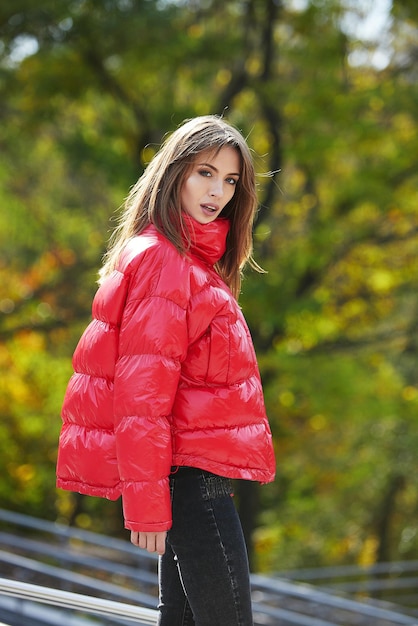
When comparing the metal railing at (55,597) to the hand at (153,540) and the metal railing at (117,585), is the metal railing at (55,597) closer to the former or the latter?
the metal railing at (117,585)

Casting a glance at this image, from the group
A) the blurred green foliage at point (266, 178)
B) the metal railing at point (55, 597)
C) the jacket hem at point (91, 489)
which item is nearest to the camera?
the jacket hem at point (91, 489)

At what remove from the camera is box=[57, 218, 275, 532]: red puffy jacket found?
6.87 ft

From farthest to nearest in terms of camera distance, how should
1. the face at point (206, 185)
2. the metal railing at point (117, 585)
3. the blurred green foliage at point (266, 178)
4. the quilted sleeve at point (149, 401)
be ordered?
1. the blurred green foliage at point (266, 178)
2. the metal railing at point (117, 585)
3. the face at point (206, 185)
4. the quilted sleeve at point (149, 401)

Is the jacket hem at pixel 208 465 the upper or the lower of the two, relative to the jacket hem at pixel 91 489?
upper

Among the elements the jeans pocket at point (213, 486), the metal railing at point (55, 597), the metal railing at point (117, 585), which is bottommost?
the metal railing at point (117, 585)

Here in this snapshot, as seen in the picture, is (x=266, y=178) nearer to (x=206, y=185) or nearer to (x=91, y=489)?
(x=206, y=185)

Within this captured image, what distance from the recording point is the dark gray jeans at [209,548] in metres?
2.16

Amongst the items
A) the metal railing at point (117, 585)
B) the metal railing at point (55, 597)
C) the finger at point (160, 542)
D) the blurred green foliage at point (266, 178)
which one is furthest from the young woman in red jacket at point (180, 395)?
the blurred green foliage at point (266, 178)

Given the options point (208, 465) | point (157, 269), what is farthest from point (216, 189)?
point (208, 465)

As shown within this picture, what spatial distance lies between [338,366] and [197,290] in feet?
25.9

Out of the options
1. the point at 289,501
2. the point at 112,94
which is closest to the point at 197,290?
the point at 112,94

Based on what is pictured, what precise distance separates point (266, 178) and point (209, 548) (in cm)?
776

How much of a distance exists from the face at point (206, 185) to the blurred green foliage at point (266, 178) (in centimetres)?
549

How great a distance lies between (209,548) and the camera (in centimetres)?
215
